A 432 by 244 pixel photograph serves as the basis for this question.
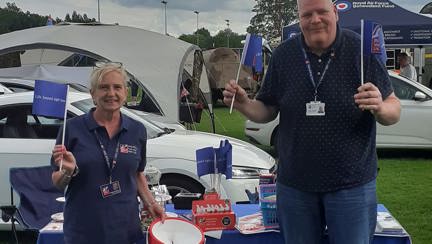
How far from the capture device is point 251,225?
3426 mm

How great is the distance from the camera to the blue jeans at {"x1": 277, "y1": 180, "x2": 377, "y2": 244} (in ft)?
8.20

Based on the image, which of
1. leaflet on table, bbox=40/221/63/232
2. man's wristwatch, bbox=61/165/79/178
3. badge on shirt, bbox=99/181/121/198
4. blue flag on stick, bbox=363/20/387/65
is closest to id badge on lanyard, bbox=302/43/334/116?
blue flag on stick, bbox=363/20/387/65

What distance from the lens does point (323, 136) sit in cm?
250

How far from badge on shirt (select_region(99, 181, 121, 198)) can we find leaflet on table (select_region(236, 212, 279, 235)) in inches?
37.4

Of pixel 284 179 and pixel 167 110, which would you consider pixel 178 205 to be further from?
pixel 167 110

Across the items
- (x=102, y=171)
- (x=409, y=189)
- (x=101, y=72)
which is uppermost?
(x=101, y=72)

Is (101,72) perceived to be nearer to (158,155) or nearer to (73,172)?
(73,172)

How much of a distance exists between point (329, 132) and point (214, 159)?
119 cm

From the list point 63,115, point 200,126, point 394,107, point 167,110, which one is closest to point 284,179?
point 394,107

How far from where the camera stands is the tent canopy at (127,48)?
33.7ft

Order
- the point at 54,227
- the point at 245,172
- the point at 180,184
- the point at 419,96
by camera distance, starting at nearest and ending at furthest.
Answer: the point at 54,227
the point at 180,184
the point at 245,172
the point at 419,96

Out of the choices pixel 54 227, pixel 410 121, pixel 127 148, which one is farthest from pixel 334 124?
pixel 410 121

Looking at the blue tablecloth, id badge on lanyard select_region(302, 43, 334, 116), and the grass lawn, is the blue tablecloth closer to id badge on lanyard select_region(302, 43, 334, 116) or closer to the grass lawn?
id badge on lanyard select_region(302, 43, 334, 116)

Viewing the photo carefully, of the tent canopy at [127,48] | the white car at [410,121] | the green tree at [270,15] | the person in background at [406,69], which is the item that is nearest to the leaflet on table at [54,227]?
the white car at [410,121]
